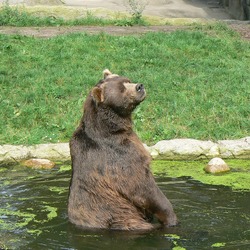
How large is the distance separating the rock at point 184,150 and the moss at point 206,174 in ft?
0.45

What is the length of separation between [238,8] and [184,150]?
54.0ft

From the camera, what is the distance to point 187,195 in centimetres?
842

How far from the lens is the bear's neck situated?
22.7ft

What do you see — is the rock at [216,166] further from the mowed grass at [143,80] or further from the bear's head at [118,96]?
the bear's head at [118,96]

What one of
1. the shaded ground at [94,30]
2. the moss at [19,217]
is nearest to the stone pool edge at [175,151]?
the moss at [19,217]

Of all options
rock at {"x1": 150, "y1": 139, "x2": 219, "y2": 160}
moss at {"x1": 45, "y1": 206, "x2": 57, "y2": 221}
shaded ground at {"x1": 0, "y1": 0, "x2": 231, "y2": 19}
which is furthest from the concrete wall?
moss at {"x1": 45, "y1": 206, "x2": 57, "y2": 221}

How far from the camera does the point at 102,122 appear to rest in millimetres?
6926

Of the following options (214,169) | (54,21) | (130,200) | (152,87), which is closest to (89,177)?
(130,200)

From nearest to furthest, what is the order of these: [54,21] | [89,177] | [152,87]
→ [89,177] → [152,87] → [54,21]

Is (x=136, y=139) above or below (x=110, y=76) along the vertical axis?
below

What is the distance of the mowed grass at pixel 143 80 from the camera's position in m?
11.4

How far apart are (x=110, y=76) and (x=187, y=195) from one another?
78.1 inches

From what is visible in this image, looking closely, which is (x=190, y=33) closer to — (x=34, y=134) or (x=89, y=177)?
(x=34, y=134)

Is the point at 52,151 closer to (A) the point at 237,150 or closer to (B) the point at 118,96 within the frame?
(A) the point at 237,150
